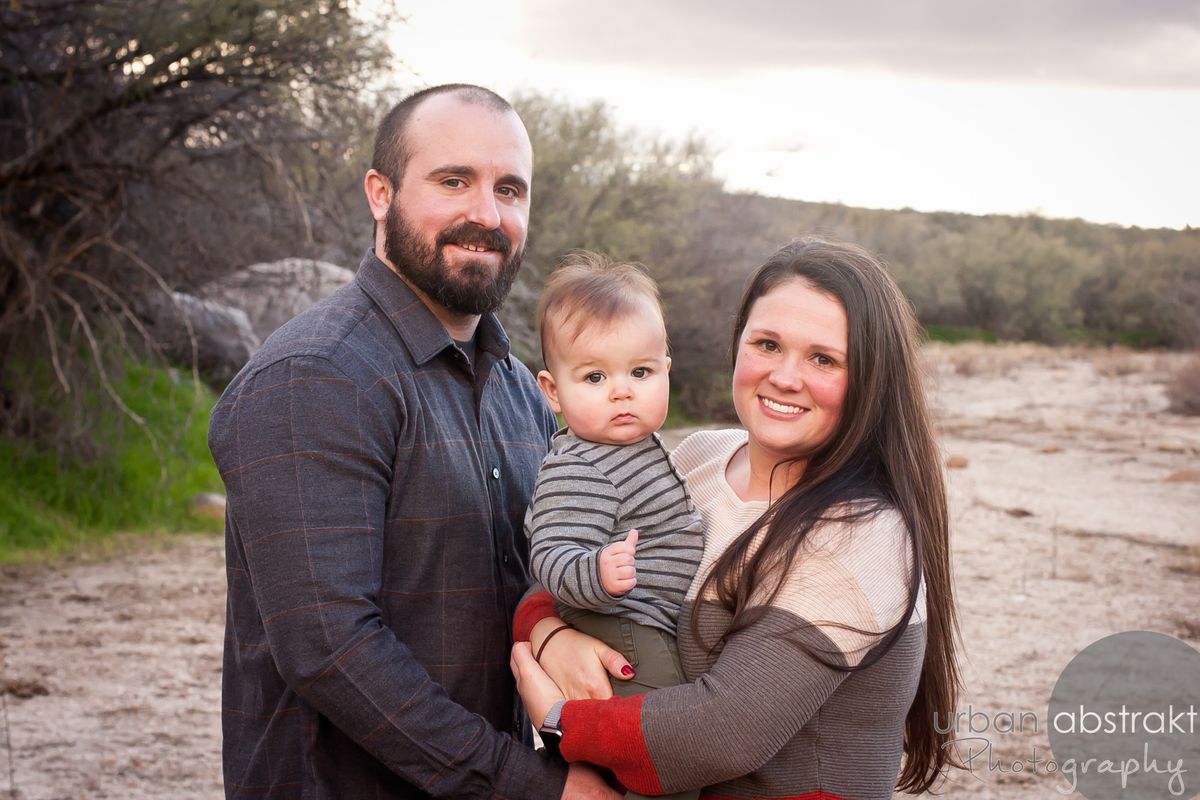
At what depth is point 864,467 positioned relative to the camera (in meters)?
2.37

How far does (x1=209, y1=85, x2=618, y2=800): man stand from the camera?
225cm

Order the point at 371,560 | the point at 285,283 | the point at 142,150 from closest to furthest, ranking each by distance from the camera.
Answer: the point at 371,560, the point at 142,150, the point at 285,283

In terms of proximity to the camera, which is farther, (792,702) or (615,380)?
(615,380)

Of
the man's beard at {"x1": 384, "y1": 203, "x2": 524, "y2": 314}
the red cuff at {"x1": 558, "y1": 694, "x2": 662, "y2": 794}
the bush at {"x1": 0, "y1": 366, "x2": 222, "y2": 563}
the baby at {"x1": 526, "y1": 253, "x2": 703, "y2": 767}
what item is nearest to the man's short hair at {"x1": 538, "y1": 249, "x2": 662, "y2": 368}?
the baby at {"x1": 526, "y1": 253, "x2": 703, "y2": 767}

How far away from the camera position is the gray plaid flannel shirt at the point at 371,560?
7.38 feet

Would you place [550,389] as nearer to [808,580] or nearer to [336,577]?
[336,577]

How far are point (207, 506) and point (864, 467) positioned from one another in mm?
8408

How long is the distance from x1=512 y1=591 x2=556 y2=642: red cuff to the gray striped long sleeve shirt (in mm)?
41

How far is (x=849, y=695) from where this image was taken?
2246 millimetres

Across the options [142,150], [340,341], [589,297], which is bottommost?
[340,341]

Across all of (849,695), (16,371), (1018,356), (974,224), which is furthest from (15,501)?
(974,224)

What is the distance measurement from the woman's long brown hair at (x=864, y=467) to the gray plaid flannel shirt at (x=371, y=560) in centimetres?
59

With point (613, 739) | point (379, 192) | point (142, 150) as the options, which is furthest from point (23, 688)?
point (613, 739)

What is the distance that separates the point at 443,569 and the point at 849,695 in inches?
37.9
